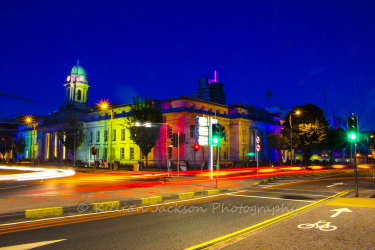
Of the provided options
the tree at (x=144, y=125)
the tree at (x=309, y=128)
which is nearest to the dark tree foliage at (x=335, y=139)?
the tree at (x=309, y=128)

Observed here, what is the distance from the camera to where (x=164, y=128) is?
187ft

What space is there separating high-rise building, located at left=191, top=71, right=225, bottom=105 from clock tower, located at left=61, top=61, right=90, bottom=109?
3200 inches

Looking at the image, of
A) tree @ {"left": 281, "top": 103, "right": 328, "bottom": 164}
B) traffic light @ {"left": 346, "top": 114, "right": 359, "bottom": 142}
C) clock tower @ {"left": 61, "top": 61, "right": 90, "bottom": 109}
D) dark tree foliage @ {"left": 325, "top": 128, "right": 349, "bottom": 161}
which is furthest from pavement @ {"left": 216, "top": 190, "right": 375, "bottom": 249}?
clock tower @ {"left": 61, "top": 61, "right": 90, "bottom": 109}

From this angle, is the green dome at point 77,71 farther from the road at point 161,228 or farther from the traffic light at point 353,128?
the traffic light at point 353,128

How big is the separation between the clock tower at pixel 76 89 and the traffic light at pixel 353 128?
80163 millimetres

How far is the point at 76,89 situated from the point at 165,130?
41184mm

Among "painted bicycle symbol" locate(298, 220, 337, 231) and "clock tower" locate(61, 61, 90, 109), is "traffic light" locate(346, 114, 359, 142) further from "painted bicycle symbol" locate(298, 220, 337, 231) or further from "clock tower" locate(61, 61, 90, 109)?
"clock tower" locate(61, 61, 90, 109)

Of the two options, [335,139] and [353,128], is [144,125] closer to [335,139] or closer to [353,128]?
[353,128]

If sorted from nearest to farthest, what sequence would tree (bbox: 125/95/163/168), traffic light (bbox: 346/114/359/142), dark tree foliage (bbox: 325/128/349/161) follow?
traffic light (bbox: 346/114/359/142), tree (bbox: 125/95/163/168), dark tree foliage (bbox: 325/128/349/161)

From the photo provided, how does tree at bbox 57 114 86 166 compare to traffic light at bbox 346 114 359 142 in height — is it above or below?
above

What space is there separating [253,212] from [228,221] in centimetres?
170

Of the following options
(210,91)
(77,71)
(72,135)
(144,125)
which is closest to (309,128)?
(144,125)

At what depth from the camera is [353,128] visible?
42.4 ft

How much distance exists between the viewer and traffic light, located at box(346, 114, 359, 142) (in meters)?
12.8
